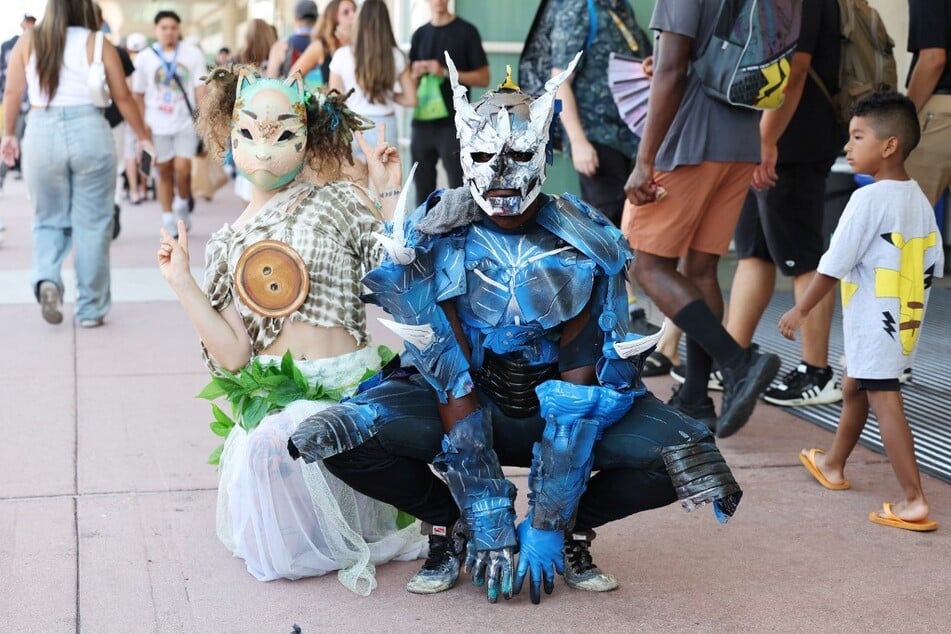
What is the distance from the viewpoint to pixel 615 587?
11.4ft

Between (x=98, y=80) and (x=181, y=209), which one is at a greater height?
(x=98, y=80)

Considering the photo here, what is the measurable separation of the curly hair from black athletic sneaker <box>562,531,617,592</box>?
4.71 ft

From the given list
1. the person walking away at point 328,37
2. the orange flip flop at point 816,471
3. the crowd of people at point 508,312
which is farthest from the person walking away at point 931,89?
the person walking away at point 328,37

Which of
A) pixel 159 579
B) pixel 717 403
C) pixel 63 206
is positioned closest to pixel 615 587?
pixel 159 579

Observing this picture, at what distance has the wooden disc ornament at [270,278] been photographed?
3.62m

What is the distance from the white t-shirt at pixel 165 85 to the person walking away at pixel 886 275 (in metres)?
7.79

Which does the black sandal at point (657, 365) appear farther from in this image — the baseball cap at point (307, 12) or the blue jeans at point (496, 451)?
the baseball cap at point (307, 12)

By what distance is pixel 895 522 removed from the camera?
3992 millimetres

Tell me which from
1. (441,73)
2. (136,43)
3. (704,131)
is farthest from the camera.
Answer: (136,43)

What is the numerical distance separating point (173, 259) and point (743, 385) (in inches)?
81.1

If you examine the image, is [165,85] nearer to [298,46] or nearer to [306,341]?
[298,46]

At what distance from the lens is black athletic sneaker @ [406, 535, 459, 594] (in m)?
3.43

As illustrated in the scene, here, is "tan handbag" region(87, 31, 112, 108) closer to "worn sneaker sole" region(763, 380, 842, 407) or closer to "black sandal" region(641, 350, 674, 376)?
"black sandal" region(641, 350, 674, 376)

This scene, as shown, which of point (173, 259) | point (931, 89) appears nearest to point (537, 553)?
point (173, 259)
